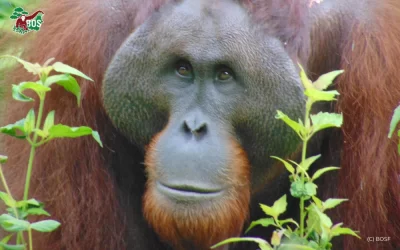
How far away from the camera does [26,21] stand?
3375 mm

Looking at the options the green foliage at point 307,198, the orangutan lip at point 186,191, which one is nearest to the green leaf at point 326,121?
the green foliage at point 307,198

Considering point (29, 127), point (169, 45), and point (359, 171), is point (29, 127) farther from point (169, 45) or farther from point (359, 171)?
point (359, 171)

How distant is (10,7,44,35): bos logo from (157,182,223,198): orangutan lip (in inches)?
42.0

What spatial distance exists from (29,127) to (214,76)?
0.65m

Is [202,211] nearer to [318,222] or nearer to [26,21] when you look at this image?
[318,222]

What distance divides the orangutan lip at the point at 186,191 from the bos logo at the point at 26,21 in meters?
1.07

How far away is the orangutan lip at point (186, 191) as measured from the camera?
100 inches

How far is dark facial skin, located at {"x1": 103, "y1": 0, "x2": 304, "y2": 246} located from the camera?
2573 millimetres

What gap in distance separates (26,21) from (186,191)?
123 centimetres

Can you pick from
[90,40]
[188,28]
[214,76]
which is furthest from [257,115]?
[90,40]

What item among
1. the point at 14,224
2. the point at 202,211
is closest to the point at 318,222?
the point at 202,211

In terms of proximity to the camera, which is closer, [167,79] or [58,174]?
[167,79]

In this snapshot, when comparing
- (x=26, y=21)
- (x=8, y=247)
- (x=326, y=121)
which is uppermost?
(x=26, y=21)

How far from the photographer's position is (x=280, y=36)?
9.07 ft
